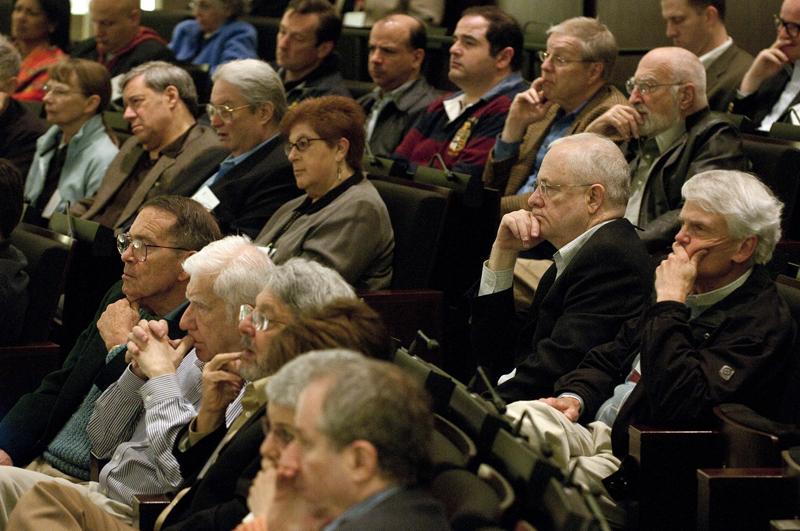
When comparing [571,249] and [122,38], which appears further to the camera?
[122,38]

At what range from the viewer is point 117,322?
→ 3.32 m

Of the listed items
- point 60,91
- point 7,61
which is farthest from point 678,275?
point 7,61

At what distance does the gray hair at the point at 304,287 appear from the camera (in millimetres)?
2605

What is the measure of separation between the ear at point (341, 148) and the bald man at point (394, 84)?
55.6 inches

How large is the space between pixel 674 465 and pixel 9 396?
1.92 metres

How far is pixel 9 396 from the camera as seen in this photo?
364 cm

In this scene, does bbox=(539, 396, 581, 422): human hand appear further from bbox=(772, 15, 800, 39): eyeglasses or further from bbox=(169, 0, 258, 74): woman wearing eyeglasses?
bbox=(169, 0, 258, 74): woman wearing eyeglasses

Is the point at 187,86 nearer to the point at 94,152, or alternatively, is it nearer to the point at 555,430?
the point at 94,152

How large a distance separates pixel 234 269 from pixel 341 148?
118 centimetres

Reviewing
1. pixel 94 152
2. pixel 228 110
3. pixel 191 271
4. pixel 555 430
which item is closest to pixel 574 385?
pixel 555 430

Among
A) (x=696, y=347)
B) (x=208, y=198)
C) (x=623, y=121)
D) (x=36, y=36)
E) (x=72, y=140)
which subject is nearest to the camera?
(x=696, y=347)

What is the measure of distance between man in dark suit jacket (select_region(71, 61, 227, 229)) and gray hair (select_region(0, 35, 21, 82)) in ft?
3.77

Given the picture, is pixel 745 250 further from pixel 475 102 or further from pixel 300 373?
pixel 475 102

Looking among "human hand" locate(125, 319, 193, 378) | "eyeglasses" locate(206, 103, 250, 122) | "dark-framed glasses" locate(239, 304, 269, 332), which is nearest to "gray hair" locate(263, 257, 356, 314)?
"dark-framed glasses" locate(239, 304, 269, 332)
